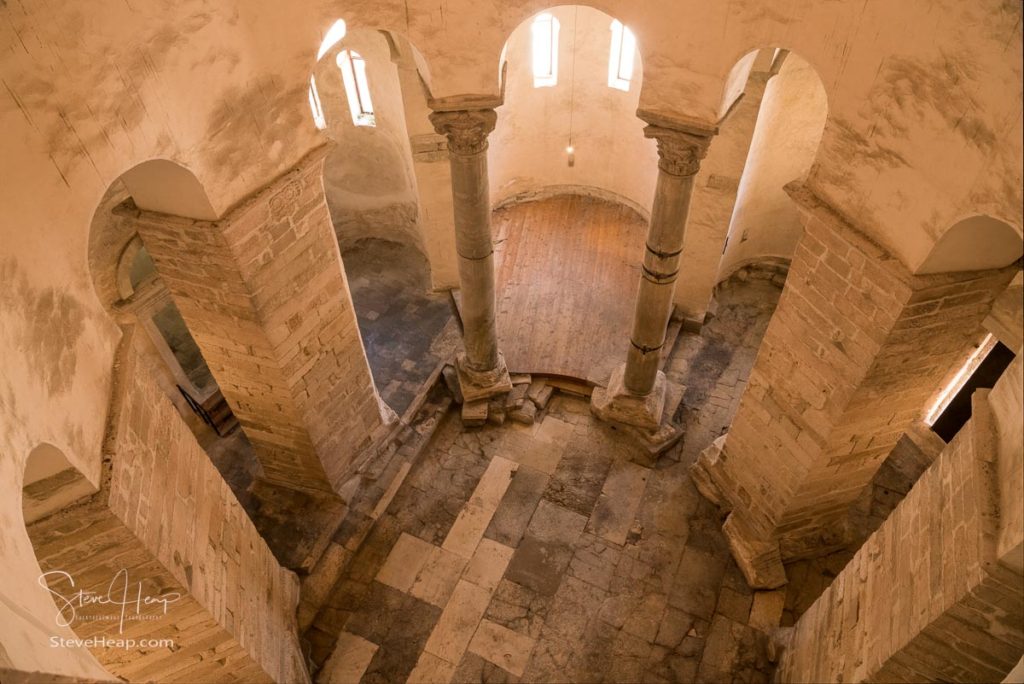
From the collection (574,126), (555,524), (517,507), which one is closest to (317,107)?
(574,126)

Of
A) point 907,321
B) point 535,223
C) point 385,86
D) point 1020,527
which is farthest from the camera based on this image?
point 535,223

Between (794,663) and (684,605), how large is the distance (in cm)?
131

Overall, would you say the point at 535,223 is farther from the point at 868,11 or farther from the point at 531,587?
the point at 868,11

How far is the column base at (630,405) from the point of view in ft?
29.0

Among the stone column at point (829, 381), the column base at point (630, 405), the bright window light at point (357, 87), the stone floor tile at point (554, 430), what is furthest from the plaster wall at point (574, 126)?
the stone column at point (829, 381)

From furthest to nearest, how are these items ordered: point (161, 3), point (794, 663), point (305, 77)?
point (794, 663)
point (305, 77)
point (161, 3)

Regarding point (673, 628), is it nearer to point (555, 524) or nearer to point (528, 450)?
point (555, 524)

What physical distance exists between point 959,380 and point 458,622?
655 centimetres

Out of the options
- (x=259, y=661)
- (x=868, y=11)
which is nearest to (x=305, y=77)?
(x=868, y=11)

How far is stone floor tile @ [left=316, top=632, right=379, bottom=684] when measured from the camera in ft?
23.8

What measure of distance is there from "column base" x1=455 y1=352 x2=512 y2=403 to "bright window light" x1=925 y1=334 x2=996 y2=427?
5345mm

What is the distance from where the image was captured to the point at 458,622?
7.61 metres

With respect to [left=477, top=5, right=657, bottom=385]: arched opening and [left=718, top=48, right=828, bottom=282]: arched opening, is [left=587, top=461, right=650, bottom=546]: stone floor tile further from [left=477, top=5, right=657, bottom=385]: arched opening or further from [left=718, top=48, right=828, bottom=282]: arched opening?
[left=718, top=48, right=828, bottom=282]: arched opening

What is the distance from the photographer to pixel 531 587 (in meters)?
7.84
